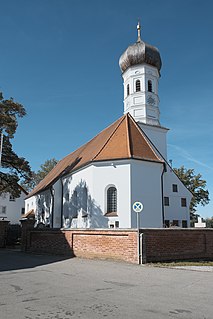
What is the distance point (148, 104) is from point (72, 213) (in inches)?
468

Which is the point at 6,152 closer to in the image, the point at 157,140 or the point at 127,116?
the point at 127,116

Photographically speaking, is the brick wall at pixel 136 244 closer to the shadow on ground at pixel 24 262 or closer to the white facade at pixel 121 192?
the shadow on ground at pixel 24 262

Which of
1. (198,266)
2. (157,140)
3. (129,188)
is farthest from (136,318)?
(157,140)

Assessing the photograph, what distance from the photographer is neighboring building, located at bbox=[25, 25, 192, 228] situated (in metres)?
21.2

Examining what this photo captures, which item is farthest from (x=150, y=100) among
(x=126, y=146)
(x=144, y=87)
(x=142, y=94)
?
(x=126, y=146)

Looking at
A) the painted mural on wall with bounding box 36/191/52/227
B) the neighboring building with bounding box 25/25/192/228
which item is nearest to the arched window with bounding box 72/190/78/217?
the neighboring building with bounding box 25/25/192/228

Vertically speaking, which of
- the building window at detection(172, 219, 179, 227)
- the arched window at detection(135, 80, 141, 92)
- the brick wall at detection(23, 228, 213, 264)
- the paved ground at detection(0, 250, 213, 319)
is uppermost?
the arched window at detection(135, 80, 141, 92)

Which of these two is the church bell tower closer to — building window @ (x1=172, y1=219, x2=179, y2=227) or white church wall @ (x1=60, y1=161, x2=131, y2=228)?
building window @ (x1=172, y1=219, x2=179, y2=227)

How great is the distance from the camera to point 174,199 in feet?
90.4

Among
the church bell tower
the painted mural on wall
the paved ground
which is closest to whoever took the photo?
the paved ground

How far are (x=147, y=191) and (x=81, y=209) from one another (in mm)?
5826

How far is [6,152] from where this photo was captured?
24531 mm

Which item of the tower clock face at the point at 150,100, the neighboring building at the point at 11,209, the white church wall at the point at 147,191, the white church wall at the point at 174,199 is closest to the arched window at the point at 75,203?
the white church wall at the point at 147,191

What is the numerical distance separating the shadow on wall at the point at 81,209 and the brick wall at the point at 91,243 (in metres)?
4.39
